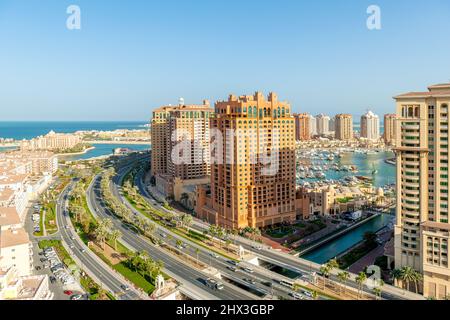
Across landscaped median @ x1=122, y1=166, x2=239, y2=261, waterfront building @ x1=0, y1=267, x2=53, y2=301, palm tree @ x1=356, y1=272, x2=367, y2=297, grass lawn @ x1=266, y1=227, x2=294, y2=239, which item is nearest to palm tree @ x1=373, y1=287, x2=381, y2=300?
palm tree @ x1=356, y1=272, x2=367, y2=297

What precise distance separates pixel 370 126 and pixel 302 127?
28.6ft

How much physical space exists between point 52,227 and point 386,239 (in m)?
10.8

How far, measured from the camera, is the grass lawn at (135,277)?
28.4 ft

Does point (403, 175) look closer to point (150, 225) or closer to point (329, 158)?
point (150, 225)

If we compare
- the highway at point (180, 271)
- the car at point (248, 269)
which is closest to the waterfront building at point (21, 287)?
the highway at point (180, 271)

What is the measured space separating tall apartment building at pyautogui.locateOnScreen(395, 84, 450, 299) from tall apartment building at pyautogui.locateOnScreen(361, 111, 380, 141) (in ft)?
143

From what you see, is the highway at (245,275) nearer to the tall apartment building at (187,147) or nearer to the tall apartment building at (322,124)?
the tall apartment building at (187,147)

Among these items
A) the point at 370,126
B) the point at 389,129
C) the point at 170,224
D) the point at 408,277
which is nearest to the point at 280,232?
the point at 170,224

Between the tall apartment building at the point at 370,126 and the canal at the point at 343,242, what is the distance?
37375 mm

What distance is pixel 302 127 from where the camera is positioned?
50094 millimetres

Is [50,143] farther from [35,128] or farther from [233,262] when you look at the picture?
[35,128]

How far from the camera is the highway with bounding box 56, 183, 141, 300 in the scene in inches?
332

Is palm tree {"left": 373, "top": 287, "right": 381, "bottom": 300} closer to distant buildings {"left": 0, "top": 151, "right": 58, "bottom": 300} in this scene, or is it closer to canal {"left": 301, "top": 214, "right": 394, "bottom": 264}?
canal {"left": 301, "top": 214, "right": 394, "bottom": 264}

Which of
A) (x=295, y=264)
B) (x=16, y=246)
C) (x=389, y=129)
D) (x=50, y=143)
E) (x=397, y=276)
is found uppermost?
(x=389, y=129)
